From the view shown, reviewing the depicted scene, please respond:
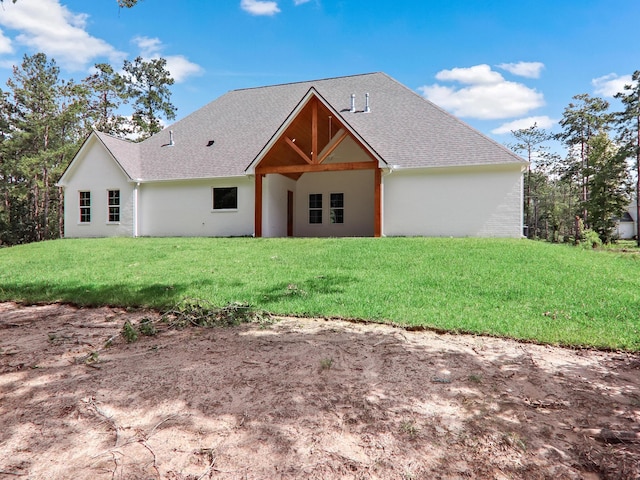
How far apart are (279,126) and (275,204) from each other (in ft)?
12.5

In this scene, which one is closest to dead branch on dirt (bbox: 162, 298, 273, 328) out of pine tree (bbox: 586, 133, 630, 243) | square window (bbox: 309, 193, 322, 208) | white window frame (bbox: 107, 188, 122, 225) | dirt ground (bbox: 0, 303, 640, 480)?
dirt ground (bbox: 0, 303, 640, 480)

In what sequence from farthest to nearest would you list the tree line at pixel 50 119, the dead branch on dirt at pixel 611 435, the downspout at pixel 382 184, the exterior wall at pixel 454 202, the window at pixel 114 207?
the tree line at pixel 50 119 < the window at pixel 114 207 < the downspout at pixel 382 184 < the exterior wall at pixel 454 202 < the dead branch on dirt at pixel 611 435

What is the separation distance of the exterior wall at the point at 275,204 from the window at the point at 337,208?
2.39 m

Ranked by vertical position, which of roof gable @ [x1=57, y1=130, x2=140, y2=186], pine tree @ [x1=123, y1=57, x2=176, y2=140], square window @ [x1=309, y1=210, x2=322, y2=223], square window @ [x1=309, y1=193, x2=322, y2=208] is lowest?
square window @ [x1=309, y1=210, x2=322, y2=223]

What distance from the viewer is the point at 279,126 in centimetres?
1669

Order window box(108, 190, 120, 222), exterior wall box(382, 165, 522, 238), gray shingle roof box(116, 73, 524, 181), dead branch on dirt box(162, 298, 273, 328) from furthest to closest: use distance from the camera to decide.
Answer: window box(108, 190, 120, 222) < gray shingle roof box(116, 73, 524, 181) < exterior wall box(382, 165, 522, 238) < dead branch on dirt box(162, 298, 273, 328)

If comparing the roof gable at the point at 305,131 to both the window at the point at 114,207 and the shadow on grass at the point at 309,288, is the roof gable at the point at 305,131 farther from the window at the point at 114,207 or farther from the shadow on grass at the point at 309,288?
the window at the point at 114,207

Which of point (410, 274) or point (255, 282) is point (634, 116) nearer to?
point (410, 274)

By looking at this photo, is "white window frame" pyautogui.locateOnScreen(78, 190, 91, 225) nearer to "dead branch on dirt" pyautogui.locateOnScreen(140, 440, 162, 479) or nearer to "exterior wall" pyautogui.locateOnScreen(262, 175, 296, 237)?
"exterior wall" pyautogui.locateOnScreen(262, 175, 296, 237)

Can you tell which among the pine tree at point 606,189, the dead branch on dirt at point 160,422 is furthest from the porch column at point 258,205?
the pine tree at point 606,189

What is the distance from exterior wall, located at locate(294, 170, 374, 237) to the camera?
58.4 ft

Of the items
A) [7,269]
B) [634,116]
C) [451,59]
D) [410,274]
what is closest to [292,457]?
[410,274]

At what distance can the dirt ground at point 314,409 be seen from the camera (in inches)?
85.4

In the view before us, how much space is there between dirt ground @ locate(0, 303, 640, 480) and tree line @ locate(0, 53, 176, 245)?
36626mm
